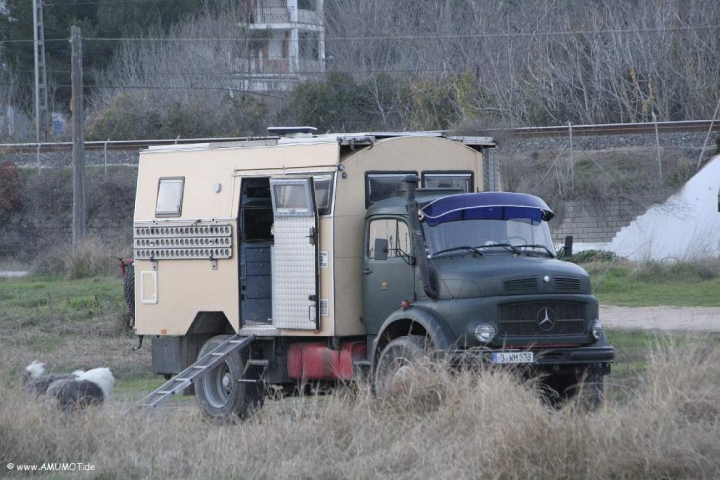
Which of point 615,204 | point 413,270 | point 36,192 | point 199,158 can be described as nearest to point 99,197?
point 36,192

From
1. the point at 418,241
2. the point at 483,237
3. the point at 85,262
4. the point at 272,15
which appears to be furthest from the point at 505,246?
the point at 272,15

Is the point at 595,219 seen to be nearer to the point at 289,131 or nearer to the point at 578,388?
the point at 289,131

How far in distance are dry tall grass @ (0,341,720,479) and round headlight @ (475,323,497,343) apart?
695 mm

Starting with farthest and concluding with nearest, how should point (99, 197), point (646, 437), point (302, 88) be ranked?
1. point (302, 88)
2. point (99, 197)
3. point (646, 437)

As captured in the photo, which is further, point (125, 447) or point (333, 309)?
point (333, 309)

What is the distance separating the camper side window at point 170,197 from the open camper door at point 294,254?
1566mm

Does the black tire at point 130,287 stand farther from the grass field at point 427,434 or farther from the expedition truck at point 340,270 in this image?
the grass field at point 427,434

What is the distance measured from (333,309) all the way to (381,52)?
42326mm

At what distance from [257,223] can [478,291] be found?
12.4 feet

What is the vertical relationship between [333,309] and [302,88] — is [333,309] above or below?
below

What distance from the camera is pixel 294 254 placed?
12.3 m

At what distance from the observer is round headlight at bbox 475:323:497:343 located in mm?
10508

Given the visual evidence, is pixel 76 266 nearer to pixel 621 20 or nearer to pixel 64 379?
pixel 64 379

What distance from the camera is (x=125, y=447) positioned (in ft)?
31.1
